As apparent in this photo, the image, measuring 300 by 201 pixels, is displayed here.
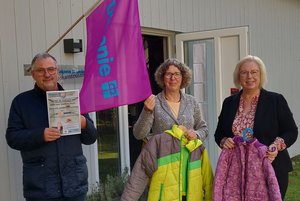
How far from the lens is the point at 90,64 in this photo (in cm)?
271

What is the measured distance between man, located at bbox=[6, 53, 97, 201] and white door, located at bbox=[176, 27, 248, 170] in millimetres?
2877

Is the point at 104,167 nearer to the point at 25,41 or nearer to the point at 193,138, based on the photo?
the point at 25,41

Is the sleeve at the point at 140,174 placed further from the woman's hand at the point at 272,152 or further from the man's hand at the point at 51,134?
the woman's hand at the point at 272,152

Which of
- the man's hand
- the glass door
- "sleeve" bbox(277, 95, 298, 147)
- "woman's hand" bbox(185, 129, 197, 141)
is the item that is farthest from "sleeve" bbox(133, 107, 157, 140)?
the glass door

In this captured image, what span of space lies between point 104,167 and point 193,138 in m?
1.96

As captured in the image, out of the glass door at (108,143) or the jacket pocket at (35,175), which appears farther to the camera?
the glass door at (108,143)

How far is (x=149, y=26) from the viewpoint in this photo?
4836mm

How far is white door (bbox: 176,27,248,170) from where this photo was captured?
16.1ft

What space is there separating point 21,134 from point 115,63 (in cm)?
71

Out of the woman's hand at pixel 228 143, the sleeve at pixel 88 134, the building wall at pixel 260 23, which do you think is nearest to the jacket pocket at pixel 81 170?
the sleeve at pixel 88 134

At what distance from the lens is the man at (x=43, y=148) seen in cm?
242

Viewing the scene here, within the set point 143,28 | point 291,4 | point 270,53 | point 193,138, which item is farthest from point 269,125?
point 291,4

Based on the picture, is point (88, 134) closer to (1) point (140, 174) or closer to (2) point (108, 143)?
(1) point (140, 174)

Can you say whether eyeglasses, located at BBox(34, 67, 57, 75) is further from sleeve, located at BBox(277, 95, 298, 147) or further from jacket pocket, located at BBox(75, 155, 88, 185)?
sleeve, located at BBox(277, 95, 298, 147)
